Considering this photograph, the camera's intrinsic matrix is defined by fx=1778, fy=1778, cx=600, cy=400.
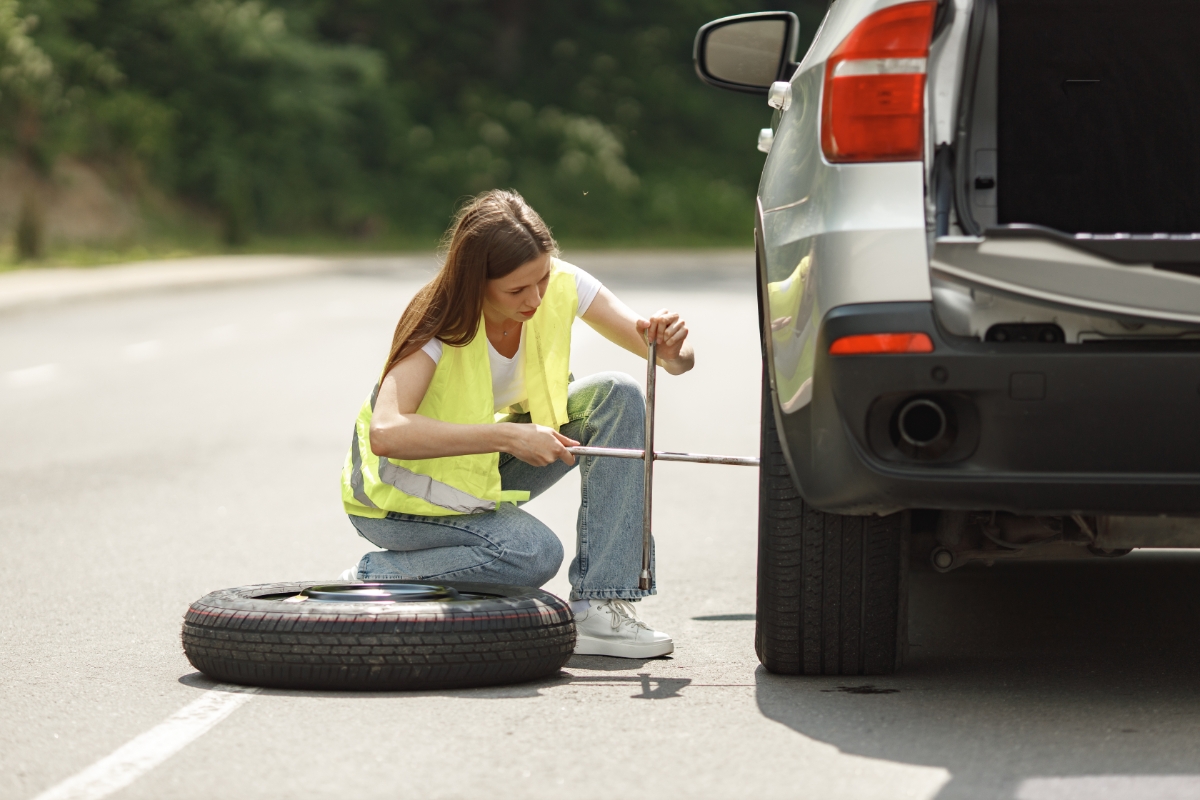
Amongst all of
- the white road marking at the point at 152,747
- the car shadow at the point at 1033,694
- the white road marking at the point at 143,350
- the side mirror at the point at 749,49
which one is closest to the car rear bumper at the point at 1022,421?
the car shadow at the point at 1033,694

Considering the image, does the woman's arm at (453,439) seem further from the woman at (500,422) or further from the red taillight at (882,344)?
the red taillight at (882,344)

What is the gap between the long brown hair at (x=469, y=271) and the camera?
177 inches

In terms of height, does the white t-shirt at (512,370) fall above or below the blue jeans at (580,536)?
above

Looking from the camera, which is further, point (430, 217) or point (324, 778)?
point (430, 217)

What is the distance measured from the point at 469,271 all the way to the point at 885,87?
134 cm

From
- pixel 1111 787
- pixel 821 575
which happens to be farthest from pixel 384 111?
pixel 1111 787

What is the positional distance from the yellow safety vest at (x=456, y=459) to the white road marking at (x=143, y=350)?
33.3ft

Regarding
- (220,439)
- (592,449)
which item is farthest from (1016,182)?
(220,439)

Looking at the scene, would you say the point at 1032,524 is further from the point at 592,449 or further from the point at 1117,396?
the point at 592,449

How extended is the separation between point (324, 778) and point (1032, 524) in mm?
1701

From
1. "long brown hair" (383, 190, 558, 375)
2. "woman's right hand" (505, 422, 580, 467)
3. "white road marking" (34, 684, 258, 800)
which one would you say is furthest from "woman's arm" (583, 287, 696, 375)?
"white road marking" (34, 684, 258, 800)

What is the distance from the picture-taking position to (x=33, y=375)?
13.1 metres

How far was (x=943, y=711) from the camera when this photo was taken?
3.94 meters

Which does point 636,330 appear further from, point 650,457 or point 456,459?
point 456,459
